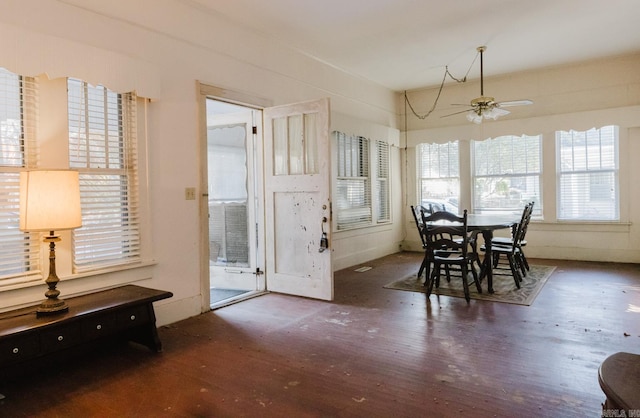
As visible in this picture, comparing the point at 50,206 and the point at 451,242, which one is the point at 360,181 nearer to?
the point at 451,242

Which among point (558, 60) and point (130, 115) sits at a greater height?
point (558, 60)

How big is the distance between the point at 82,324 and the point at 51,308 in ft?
0.68

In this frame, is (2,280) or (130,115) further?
(130,115)

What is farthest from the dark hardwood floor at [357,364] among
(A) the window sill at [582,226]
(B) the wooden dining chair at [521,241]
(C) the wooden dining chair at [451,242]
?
(A) the window sill at [582,226]

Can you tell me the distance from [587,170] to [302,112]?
4773 millimetres

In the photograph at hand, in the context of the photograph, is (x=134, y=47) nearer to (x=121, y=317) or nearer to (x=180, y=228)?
(x=180, y=228)

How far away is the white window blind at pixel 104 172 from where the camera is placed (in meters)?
3.08

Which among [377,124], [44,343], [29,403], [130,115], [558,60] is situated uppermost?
[558,60]

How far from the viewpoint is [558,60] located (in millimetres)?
6035

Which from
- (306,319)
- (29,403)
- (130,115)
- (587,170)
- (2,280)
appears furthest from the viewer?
(587,170)

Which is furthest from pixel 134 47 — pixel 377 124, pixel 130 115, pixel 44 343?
pixel 377 124

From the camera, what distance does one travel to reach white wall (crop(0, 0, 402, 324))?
9.20 ft

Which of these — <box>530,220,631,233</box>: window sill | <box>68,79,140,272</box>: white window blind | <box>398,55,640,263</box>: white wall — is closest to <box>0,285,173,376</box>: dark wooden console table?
<box>68,79,140,272</box>: white window blind

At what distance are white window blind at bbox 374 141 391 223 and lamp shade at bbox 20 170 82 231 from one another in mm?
5059
